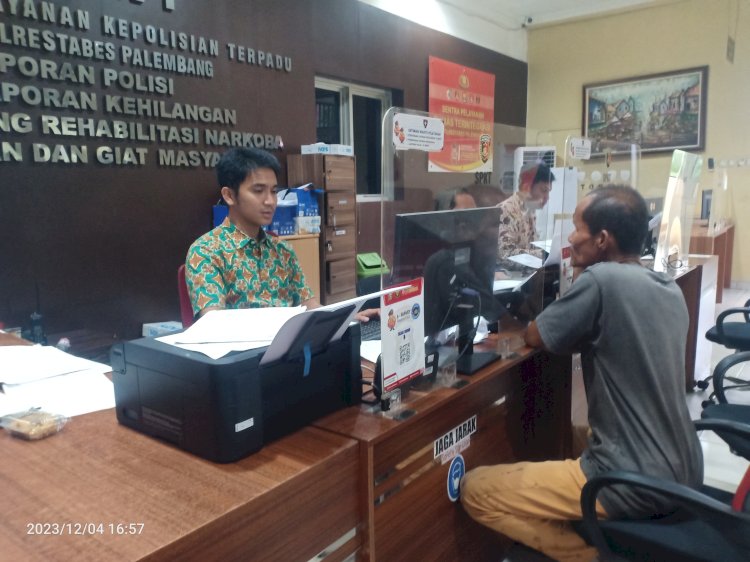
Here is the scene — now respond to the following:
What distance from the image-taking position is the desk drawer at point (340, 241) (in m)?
4.14

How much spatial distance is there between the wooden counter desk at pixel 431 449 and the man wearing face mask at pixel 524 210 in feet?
1.25

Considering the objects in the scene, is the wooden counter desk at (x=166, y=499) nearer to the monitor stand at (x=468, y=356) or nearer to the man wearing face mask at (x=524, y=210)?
the monitor stand at (x=468, y=356)

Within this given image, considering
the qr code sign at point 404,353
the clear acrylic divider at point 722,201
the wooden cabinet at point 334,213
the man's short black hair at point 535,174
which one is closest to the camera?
the qr code sign at point 404,353

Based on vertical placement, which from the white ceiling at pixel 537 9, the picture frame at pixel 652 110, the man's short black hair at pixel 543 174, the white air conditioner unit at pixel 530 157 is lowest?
the man's short black hair at pixel 543 174

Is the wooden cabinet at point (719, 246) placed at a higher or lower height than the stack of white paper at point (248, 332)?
lower

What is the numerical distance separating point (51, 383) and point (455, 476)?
1.06 meters

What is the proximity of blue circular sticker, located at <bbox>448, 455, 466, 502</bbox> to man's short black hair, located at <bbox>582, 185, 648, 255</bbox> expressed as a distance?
2.36 ft

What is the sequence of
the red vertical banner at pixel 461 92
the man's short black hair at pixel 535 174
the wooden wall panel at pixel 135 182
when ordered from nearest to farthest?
the man's short black hair at pixel 535 174, the wooden wall panel at pixel 135 182, the red vertical banner at pixel 461 92

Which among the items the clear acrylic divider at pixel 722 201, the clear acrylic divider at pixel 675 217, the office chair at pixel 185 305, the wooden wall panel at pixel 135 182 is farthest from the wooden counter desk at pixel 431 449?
the clear acrylic divider at pixel 722 201

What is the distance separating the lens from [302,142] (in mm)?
4246

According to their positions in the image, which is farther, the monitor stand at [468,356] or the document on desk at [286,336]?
the monitor stand at [468,356]

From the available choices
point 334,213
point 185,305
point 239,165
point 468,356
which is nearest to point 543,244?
point 468,356

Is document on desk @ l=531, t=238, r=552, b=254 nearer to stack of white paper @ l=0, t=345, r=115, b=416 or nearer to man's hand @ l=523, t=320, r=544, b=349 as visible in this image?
man's hand @ l=523, t=320, r=544, b=349

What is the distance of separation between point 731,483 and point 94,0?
12.4ft
